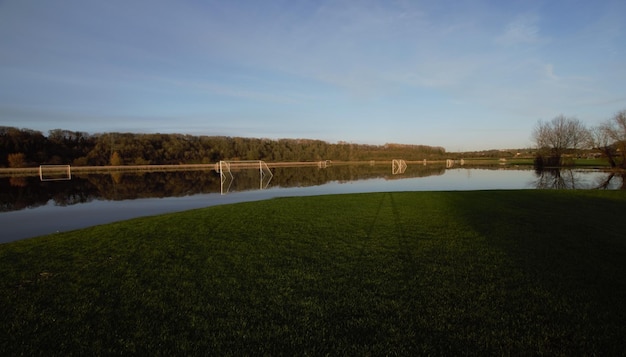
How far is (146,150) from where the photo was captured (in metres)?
88.4

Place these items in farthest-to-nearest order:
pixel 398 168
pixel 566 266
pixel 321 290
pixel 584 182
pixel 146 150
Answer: pixel 146 150 < pixel 398 168 < pixel 584 182 < pixel 566 266 < pixel 321 290

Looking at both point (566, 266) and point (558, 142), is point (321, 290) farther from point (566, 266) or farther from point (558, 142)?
point (558, 142)

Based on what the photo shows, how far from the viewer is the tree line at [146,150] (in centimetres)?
7194

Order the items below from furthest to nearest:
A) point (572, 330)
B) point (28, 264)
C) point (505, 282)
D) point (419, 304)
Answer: point (28, 264) → point (505, 282) → point (419, 304) → point (572, 330)

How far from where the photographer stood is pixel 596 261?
18.4ft

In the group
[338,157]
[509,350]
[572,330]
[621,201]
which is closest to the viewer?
[509,350]

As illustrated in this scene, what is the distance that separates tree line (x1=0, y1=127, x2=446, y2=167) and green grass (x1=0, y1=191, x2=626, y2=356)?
84.0 meters

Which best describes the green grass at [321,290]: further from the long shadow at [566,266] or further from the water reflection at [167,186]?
the water reflection at [167,186]

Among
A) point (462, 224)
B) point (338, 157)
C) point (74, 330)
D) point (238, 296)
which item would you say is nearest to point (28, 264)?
point (74, 330)

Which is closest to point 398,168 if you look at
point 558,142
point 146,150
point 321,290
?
point 558,142

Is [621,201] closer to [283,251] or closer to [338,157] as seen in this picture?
[283,251]

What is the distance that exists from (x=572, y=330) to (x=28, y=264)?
844 cm

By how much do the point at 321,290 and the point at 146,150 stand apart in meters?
95.8

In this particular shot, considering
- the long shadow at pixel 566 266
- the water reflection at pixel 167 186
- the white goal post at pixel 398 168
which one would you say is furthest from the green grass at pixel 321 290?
the white goal post at pixel 398 168
